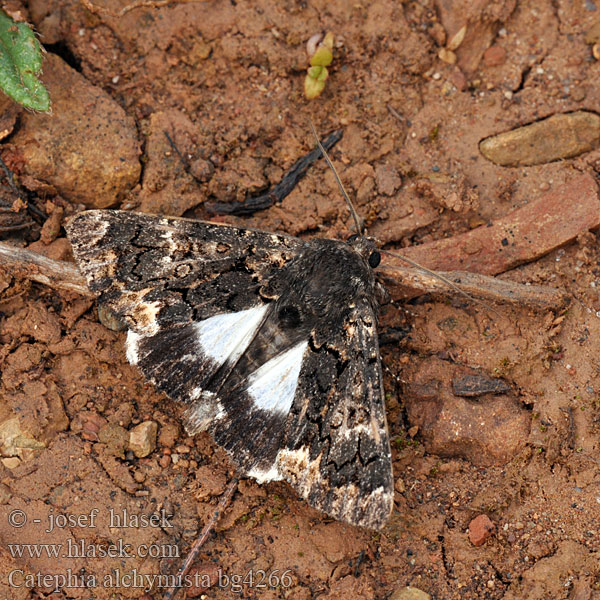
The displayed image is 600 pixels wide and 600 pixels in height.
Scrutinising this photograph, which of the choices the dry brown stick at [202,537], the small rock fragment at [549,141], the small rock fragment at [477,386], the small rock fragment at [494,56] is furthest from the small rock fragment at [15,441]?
the small rock fragment at [494,56]

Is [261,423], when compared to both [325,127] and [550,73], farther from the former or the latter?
[550,73]

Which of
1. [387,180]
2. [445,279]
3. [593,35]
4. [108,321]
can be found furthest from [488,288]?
[108,321]

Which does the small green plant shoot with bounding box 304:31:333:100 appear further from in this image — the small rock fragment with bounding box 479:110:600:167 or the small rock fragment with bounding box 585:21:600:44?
the small rock fragment with bounding box 585:21:600:44

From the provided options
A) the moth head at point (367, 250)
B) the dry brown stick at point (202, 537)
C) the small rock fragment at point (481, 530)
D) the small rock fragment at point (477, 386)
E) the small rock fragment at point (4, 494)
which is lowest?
the small rock fragment at point (481, 530)

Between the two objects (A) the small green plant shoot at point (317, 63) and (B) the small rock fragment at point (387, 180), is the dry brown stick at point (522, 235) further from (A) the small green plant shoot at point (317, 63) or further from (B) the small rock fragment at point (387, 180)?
(A) the small green plant shoot at point (317, 63)

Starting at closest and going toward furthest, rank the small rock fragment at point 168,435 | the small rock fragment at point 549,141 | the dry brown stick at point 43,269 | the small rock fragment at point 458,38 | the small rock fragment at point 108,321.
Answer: the dry brown stick at point 43,269
the small rock fragment at point 168,435
the small rock fragment at point 108,321
the small rock fragment at point 549,141
the small rock fragment at point 458,38

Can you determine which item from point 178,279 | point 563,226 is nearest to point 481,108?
point 563,226
